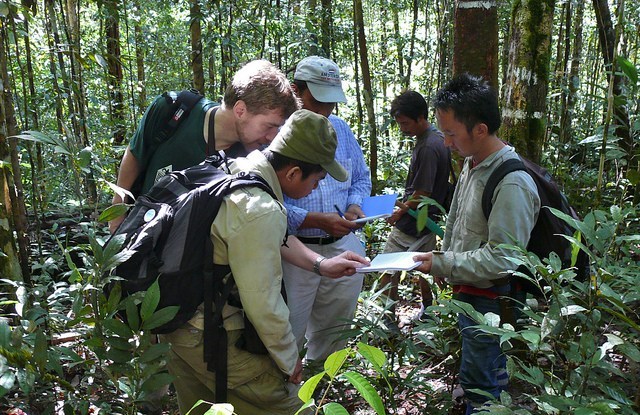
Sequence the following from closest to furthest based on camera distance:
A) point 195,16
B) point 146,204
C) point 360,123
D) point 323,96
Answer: point 146,204 → point 323,96 → point 195,16 → point 360,123

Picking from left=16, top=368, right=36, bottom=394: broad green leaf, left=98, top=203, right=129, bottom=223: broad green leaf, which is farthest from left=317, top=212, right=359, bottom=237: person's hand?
left=16, top=368, right=36, bottom=394: broad green leaf

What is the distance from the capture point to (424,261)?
2652 mm

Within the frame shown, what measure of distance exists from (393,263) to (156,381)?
3.68ft

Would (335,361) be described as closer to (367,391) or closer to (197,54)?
(367,391)

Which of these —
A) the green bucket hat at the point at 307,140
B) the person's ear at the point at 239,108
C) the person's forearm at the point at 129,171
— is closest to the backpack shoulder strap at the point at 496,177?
the green bucket hat at the point at 307,140

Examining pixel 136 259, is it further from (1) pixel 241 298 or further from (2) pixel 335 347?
(2) pixel 335 347

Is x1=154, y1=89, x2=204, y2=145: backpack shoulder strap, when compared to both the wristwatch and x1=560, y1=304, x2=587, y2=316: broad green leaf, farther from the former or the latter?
x1=560, y1=304, x2=587, y2=316: broad green leaf

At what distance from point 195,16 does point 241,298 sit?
5577 millimetres

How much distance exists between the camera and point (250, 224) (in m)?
1.99

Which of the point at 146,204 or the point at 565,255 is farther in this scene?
the point at 565,255

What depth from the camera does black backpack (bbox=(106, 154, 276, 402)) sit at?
2025 mm

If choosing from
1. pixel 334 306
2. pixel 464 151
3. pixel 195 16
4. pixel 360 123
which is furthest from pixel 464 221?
pixel 360 123

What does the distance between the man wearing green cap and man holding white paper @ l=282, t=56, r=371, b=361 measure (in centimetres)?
78

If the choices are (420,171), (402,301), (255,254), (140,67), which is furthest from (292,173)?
(140,67)
